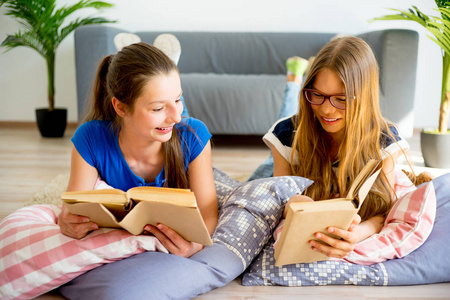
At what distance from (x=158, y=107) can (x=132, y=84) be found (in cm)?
10

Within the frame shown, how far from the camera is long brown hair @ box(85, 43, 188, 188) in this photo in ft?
4.53

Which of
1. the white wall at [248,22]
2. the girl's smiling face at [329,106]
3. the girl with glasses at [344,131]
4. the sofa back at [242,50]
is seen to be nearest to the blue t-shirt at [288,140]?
the girl with glasses at [344,131]

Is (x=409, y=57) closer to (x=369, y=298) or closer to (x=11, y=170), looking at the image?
(x=369, y=298)

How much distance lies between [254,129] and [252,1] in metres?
1.31

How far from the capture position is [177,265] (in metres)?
1.23

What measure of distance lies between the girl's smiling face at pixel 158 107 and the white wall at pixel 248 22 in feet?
9.53

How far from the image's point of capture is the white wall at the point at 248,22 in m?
4.07

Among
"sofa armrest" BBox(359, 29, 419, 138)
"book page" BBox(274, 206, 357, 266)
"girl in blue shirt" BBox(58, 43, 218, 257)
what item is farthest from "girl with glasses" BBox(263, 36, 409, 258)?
"sofa armrest" BBox(359, 29, 419, 138)

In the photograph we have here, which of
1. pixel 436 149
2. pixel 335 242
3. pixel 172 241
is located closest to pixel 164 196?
pixel 172 241

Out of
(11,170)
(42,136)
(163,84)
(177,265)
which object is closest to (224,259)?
(177,265)

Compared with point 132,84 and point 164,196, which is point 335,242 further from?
point 132,84

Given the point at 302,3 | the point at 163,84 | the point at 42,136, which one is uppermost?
the point at 302,3

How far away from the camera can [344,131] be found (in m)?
1.60

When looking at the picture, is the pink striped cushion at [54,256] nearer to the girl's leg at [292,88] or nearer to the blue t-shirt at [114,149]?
the blue t-shirt at [114,149]
